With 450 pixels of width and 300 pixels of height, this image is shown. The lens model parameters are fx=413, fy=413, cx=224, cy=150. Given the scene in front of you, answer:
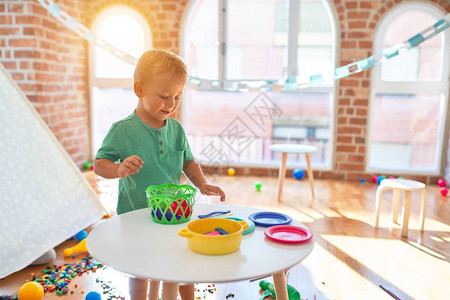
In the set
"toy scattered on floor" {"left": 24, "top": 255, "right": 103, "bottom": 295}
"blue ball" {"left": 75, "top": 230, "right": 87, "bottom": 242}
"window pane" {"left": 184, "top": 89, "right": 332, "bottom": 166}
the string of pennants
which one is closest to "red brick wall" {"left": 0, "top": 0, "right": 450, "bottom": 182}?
"window pane" {"left": 184, "top": 89, "right": 332, "bottom": 166}

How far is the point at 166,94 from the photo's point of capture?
1.08m

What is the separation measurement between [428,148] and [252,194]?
5.23ft

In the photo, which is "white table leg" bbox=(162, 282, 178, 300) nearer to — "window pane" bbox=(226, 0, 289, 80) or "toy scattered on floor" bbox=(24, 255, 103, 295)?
"toy scattered on floor" bbox=(24, 255, 103, 295)

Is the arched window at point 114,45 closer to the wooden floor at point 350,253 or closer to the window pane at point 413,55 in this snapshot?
the wooden floor at point 350,253

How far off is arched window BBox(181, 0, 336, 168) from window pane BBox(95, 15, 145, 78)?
1.52 feet

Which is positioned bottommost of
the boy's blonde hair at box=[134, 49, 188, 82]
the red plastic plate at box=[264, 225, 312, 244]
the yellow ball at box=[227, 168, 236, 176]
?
the yellow ball at box=[227, 168, 236, 176]

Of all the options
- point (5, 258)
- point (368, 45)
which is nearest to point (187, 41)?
point (368, 45)

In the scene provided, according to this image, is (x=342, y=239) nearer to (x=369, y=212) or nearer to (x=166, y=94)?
A: (x=369, y=212)

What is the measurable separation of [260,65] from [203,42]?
55 centimetres

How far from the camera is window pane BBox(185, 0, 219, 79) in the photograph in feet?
11.8

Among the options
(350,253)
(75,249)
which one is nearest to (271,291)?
(350,253)

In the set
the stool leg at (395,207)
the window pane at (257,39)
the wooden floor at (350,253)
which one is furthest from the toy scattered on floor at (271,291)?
the window pane at (257,39)

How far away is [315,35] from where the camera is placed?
3404mm

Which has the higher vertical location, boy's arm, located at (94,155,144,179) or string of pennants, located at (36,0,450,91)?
string of pennants, located at (36,0,450,91)
